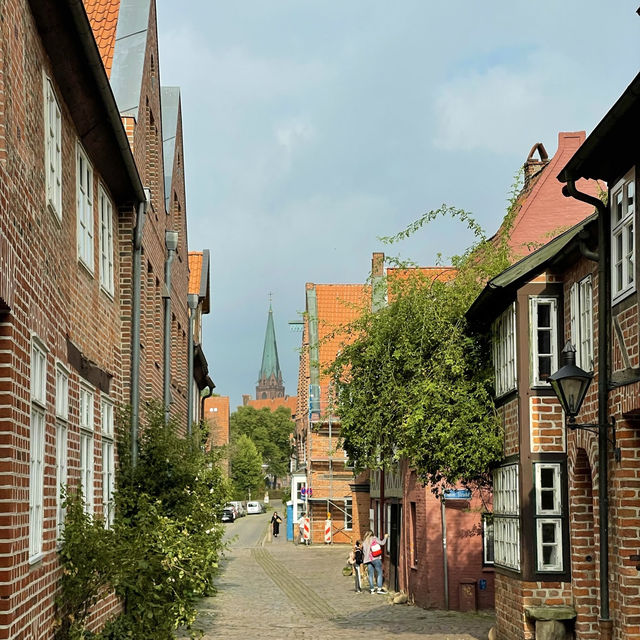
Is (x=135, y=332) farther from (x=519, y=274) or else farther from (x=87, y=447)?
(x=519, y=274)

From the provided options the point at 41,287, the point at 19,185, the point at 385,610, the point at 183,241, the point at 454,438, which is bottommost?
the point at 385,610

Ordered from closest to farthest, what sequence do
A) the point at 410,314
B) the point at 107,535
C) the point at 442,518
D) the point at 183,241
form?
the point at 107,535
the point at 410,314
the point at 442,518
the point at 183,241

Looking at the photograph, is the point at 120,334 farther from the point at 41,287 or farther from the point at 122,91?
the point at 41,287

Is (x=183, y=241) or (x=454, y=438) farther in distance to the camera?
(x=183, y=241)

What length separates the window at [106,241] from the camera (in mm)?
13477

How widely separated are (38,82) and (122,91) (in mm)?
8561

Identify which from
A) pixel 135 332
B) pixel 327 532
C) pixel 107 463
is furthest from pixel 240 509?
pixel 107 463

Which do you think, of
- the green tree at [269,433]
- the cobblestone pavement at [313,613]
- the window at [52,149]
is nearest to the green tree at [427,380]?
the cobblestone pavement at [313,613]

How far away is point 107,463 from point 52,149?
530cm

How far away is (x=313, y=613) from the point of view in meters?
22.5

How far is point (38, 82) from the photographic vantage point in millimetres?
8852

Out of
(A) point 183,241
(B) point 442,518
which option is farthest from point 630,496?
(A) point 183,241

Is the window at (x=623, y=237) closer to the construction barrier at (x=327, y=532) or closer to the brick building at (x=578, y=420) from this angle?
the brick building at (x=578, y=420)

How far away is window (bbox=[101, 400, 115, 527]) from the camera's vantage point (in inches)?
533
